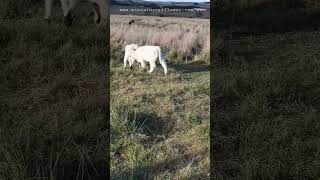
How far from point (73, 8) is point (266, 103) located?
1.43 metres

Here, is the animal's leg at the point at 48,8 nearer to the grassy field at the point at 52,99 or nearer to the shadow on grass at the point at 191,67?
the grassy field at the point at 52,99

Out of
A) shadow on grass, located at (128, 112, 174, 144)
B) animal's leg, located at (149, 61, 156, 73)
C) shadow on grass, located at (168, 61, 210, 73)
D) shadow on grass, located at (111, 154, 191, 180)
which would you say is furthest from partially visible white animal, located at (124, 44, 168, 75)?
shadow on grass, located at (111, 154, 191, 180)

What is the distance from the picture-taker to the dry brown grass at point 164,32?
2.64m

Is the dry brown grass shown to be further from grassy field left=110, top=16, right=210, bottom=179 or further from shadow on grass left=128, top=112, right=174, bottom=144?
shadow on grass left=128, top=112, right=174, bottom=144

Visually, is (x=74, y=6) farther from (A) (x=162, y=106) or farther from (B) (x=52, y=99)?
(A) (x=162, y=106)

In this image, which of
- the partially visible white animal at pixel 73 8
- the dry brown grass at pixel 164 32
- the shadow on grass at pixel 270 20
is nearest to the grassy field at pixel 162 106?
the dry brown grass at pixel 164 32

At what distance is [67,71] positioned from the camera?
4.02 meters

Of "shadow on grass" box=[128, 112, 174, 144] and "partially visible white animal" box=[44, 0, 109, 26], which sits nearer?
"shadow on grass" box=[128, 112, 174, 144]

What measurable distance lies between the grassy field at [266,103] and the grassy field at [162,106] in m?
0.55

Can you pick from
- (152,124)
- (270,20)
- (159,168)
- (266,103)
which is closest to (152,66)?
(152,124)

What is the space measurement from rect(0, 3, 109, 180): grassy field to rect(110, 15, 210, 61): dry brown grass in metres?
0.84

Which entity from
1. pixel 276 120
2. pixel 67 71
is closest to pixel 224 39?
pixel 276 120

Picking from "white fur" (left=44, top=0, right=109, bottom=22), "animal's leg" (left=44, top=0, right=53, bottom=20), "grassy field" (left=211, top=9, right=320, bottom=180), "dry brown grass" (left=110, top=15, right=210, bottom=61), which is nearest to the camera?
"dry brown grass" (left=110, top=15, right=210, bottom=61)

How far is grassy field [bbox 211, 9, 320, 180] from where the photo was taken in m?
3.41
